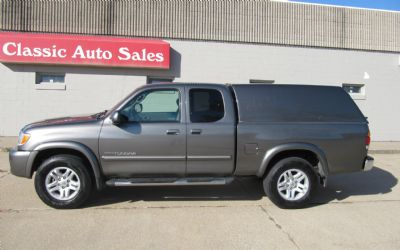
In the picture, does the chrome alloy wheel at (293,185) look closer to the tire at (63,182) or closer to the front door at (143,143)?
the front door at (143,143)

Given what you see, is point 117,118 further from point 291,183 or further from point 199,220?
point 291,183

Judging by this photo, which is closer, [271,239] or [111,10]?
[271,239]

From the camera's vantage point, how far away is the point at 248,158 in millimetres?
5242

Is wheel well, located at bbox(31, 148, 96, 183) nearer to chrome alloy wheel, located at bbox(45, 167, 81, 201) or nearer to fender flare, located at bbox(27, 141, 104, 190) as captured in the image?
fender flare, located at bbox(27, 141, 104, 190)

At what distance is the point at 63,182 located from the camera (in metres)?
5.02

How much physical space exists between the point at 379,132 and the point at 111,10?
11.1 metres

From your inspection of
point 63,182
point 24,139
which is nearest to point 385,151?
point 63,182

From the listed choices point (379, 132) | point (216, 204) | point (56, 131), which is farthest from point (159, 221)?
point (379, 132)

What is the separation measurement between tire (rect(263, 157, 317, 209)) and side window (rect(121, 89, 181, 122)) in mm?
1730

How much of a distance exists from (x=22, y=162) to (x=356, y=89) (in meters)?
12.5

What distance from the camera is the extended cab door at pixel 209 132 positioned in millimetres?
5121

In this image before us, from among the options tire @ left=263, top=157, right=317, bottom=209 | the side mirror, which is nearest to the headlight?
the side mirror

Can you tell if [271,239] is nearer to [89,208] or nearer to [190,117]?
[190,117]

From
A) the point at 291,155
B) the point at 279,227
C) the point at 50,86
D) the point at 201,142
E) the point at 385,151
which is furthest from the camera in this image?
the point at 50,86
